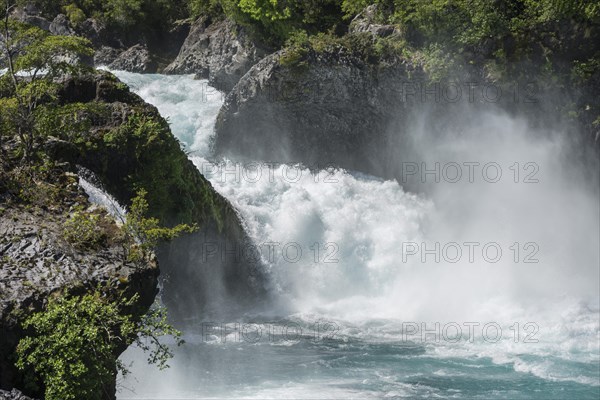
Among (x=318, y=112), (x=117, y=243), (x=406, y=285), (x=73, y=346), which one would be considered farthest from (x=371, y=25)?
(x=73, y=346)

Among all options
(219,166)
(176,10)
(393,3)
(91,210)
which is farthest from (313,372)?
(176,10)

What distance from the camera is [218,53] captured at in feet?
92.5

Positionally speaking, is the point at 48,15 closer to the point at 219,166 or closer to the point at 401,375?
the point at 219,166

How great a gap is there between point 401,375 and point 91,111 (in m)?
8.91

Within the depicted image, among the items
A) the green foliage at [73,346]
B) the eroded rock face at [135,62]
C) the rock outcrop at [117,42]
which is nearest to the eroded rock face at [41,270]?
the green foliage at [73,346]

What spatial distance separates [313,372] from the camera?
15.2 meters

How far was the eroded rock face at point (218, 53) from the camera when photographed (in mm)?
26844

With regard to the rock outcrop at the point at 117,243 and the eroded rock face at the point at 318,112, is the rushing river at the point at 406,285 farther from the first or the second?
the rock outcrop at the point at 117,243

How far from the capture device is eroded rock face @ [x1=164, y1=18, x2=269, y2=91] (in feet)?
88.1

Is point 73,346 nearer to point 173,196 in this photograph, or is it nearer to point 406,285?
point 173,196

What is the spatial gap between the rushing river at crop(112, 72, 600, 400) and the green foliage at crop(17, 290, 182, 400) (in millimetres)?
4005

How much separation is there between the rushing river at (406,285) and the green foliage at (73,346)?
401 centimetres

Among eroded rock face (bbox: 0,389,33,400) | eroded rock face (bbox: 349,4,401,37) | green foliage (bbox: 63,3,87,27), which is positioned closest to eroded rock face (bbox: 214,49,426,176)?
eroded rock face (bbox: 349,4,401,37)

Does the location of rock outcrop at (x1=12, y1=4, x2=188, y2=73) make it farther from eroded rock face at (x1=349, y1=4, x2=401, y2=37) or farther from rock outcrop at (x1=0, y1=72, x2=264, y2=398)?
rock outcrop at (x1=0, y1=72, x2=264, y2=398)
